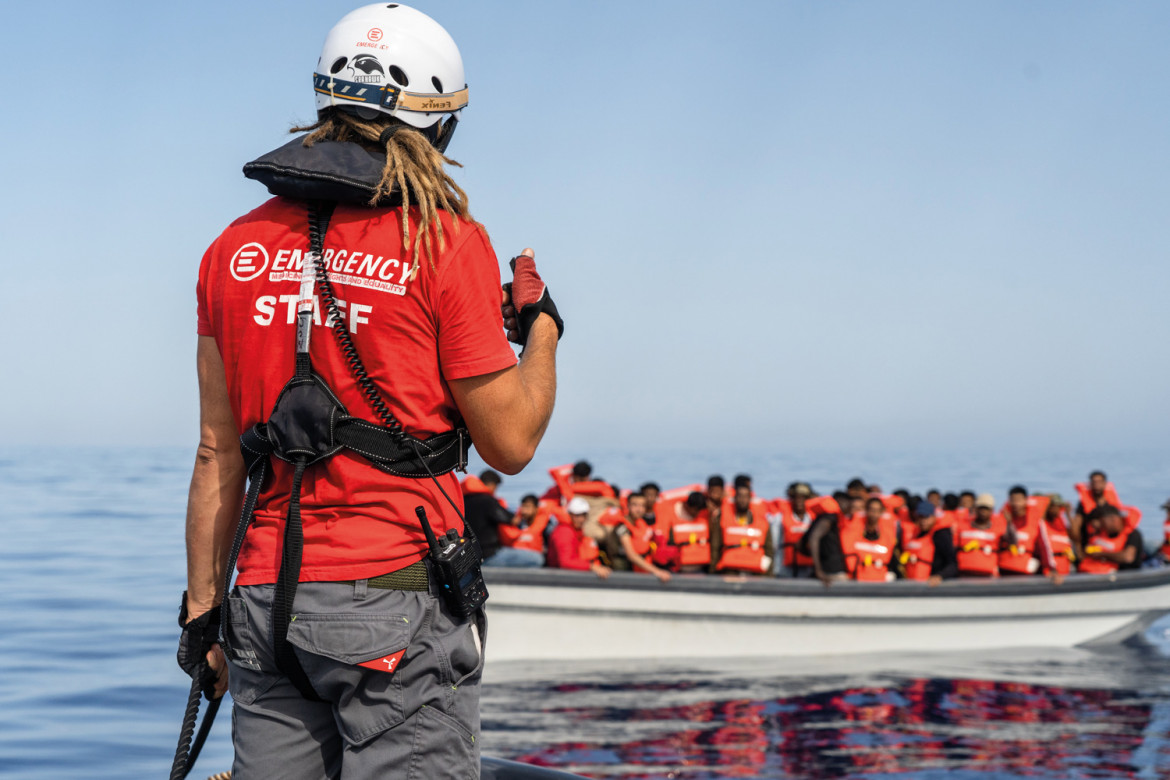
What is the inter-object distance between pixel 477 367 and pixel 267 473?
441mm

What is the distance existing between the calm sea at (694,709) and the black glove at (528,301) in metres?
6.61

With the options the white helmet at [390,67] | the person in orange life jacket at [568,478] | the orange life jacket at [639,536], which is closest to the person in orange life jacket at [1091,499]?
the orange life jacket at [639,536]

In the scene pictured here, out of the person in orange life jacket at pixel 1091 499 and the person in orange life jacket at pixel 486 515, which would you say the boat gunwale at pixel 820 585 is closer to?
the person in orange life jacket at pixel 486 515

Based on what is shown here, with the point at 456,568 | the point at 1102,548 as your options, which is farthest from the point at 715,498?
the point at 456,568

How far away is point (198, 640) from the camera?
209 centimetres

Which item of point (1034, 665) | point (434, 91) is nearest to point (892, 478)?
point (1034, 665)

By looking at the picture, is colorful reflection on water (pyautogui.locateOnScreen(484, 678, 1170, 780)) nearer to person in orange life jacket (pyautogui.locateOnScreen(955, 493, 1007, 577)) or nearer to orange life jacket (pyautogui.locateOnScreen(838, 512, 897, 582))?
orange life jacket (pyautogui.locateOnScreen(838, 512, 897, 582))

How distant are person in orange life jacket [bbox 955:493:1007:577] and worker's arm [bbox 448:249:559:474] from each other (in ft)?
43.2

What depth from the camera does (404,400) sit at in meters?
1.87

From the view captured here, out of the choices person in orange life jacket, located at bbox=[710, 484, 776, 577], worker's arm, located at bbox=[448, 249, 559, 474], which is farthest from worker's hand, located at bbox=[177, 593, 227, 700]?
person in orange life jacket, located at bbox=[710, 484, 776, 577]

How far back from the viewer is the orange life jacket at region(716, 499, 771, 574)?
13.3 m

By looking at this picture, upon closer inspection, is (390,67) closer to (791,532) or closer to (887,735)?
(887,735)

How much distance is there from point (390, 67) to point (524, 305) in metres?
0.51

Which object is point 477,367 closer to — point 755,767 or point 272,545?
point 272,545
